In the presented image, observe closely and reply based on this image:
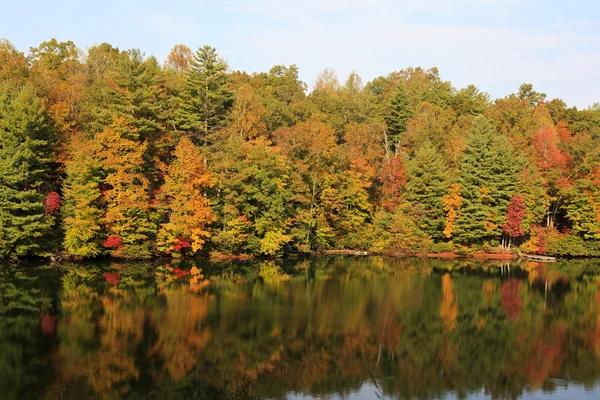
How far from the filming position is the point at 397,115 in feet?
242

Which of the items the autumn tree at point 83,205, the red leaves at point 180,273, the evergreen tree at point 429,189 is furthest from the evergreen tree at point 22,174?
the evergreen tree at point 429,189

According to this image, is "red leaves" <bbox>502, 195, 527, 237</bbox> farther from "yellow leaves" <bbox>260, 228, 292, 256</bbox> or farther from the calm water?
"yellow leaves" <bbox>260, 228, 292, 256</bbox>

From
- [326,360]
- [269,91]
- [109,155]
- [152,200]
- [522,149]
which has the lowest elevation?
[326,360]

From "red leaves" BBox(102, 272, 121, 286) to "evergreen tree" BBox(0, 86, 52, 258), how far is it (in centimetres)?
605

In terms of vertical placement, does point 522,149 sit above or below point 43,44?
below

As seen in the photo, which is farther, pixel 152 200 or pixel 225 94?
pixel 225 94

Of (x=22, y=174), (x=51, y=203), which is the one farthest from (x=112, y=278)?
(x=22, y=174)

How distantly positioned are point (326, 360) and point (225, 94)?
38178 millimetres

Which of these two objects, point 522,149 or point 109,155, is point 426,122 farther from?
point 109,155

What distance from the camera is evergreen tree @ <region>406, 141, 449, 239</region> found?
55.3m

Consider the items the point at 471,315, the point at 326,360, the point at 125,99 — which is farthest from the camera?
the point at 125,99

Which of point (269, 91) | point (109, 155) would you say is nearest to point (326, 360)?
point (109, 155)

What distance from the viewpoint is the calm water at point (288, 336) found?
18016 mm

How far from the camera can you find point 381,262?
1949 inches
